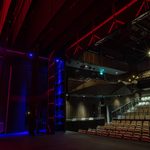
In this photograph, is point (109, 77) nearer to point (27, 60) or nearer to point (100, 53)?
point (100, 53)

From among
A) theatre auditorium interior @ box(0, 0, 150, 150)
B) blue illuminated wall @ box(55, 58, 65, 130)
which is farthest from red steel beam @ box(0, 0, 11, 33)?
blue illuminated wall @ box(55, 58, 65, 130)

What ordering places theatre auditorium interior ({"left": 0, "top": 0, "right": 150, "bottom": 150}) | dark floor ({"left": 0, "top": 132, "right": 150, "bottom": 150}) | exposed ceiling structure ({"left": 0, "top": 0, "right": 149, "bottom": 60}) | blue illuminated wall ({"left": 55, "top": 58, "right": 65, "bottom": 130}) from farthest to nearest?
blue illuminated wall ({"left": 55, "top": 58, "right": 65, "bottom": 130})
theatre auditorium interior ({"left": 0, "top": 0, "right": 150, "bottom": 150})
exposed ceiling structure ({"left": 0, "top": 0, "right": 149, "bottom": 60})
dark floor ({"left": 0, "top": 132, "right": 150, "bottom": 150})

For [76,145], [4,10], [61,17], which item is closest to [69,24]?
[61,17]

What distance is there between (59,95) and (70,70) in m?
4.38

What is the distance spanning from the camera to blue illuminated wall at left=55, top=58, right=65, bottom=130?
9406 mm

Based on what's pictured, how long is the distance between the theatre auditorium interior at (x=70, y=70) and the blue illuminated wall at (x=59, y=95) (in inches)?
2.1

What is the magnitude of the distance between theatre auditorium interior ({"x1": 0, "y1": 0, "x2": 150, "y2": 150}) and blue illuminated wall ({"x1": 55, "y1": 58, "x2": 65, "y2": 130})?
5 centimetres

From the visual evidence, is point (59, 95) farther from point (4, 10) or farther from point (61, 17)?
point (4, 10)

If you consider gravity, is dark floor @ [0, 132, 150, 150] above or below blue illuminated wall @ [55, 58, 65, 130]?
below

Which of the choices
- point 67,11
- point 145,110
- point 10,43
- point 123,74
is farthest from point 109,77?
point 67,11

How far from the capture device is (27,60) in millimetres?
9398

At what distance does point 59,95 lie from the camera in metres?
9.59

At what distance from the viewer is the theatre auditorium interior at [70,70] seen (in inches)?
223

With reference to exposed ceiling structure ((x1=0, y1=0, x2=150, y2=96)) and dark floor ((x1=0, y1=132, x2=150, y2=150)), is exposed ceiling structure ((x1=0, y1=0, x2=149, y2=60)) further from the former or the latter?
dark floor ((x1=0, y1=132, x2=150, y2=150))
